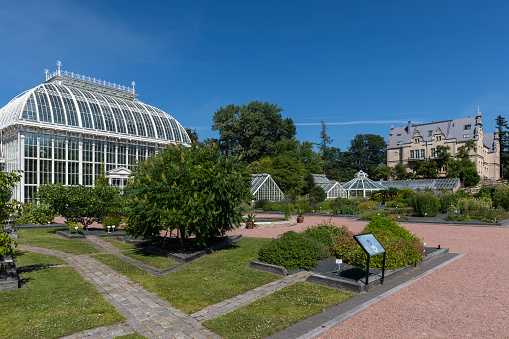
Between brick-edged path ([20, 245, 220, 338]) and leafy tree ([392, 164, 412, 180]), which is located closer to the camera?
brick-edged path ([20, 245, 220, 338])

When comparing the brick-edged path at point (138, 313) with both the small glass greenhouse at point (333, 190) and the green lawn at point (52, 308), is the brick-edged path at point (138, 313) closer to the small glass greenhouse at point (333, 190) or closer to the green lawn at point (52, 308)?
the green lawn at point (52, 308)

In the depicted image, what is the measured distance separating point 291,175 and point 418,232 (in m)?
26.2

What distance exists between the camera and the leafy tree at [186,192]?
10.0 m

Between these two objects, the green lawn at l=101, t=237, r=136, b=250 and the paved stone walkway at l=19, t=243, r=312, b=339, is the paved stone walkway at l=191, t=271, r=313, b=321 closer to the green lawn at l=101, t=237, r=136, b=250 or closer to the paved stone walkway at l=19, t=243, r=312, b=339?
the paved stone walkway at l=19, t=243, r=312, b=339

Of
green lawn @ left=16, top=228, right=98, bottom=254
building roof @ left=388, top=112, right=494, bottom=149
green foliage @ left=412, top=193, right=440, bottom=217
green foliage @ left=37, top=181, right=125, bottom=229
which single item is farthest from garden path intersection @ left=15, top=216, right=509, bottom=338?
building roof @ left=388, top=112, right=494, bottom=149

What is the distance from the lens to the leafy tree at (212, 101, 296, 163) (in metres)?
59.9

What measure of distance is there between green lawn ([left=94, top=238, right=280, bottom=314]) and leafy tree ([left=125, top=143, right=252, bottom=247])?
4.01 feet

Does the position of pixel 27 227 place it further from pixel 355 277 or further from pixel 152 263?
pixel 355 277

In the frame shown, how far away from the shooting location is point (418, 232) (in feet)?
57.8

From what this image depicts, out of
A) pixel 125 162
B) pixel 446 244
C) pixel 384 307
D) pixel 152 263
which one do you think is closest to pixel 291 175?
pixel 125 162

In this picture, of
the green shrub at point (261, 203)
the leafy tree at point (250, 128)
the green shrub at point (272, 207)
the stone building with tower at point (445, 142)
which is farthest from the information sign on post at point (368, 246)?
the stone building with tower at point (445, 142)

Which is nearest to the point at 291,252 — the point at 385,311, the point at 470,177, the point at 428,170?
the point at 385,311

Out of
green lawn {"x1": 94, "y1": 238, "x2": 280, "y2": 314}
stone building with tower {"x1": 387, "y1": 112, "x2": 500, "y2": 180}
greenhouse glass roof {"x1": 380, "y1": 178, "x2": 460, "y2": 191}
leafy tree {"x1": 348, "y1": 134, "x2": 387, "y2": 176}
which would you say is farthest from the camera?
leafy tree {"x1": 348, "y1": 134, "x2": 387, "y2": 176}

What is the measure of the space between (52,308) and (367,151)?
295 feet
